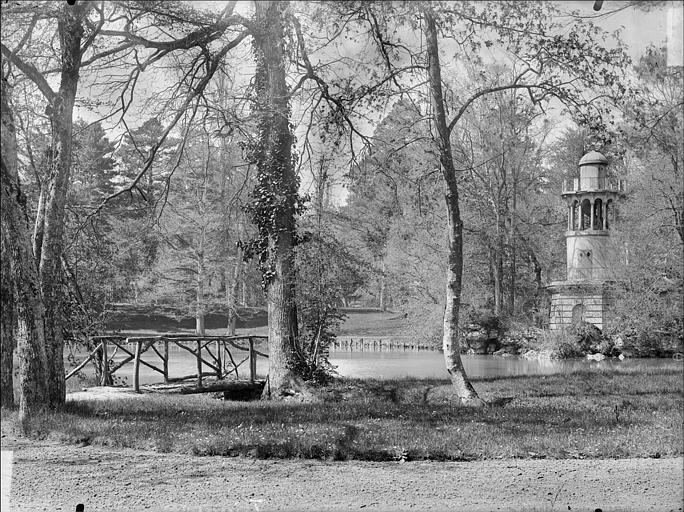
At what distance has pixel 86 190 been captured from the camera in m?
13.8

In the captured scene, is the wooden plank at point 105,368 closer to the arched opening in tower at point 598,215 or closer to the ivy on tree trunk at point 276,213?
the ivy on tree trunk at point 276,213

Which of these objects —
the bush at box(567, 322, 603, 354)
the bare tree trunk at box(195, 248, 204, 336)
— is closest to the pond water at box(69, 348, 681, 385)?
the bare tree trunk at box(195, 248, 204, 336)

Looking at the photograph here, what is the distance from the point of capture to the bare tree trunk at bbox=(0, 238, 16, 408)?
7.42 metres

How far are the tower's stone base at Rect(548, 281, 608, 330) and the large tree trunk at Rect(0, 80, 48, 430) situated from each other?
65.4 feet

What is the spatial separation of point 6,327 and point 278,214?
4.19 m

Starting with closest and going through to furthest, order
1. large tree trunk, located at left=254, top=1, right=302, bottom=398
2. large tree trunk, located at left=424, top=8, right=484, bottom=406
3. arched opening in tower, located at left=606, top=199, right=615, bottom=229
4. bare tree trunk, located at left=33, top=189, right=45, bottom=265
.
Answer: bare tree trunk, located at left=33, top=189, right=45, bottom=265 < large tree trunk, located at left=424, top=8, right=484, bottom=406 < large tree trunk, located at left=254, top=1, right=302, bottom=398 < arched opening in tower, located at left=606, top=199, right=615, bottom=229

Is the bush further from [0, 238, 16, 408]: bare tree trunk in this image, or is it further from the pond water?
[0, 238, 16, 408]: bare tree trunk

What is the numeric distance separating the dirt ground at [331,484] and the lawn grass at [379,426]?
0.85ft

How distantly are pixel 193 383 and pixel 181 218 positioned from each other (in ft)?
37.5

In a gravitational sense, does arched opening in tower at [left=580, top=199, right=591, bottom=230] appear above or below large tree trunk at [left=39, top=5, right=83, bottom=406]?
above

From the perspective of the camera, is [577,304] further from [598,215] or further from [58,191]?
[58,191]

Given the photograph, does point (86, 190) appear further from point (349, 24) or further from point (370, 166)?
point (349, 24)

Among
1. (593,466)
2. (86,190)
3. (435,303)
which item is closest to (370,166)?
(86,190)

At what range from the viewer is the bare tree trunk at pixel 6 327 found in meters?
7.42
